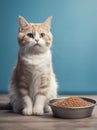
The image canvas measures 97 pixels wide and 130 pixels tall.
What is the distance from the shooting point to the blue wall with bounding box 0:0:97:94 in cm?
200

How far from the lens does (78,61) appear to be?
203 cm

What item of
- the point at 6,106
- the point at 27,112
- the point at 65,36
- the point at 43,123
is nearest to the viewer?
the point at 43,123

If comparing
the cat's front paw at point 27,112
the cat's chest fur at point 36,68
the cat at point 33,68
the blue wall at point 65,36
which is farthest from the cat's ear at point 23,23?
the blue wall at point 65,36

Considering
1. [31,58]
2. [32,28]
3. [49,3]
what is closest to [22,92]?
[31,58]

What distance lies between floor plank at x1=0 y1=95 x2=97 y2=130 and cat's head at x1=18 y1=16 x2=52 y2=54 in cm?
29

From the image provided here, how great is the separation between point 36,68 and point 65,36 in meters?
0.63

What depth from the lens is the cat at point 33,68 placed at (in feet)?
4.69

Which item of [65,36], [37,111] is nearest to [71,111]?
[37,111]

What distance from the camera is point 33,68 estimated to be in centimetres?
143

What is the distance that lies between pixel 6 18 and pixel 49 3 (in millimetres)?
280

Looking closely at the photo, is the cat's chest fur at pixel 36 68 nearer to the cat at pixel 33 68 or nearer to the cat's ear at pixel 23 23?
the cat at pixel 33 68

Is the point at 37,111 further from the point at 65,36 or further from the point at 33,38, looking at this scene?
the point at 65,36

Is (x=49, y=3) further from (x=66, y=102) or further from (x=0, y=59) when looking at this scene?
(x=66, y=102)

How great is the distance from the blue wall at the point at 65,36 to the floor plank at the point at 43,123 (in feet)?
2.00
